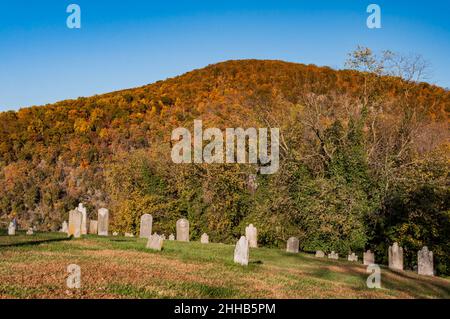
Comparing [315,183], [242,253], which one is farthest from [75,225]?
[315,183]

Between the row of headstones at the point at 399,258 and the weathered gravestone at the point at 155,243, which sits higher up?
the weathered gravestone at the point at 155,243

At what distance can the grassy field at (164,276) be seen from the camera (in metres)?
9.90

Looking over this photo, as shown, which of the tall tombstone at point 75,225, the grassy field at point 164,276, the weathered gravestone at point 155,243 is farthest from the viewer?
the tall tombstone at point 75,225

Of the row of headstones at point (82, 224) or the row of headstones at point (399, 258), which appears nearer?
the row of headstones at point (82, 224)

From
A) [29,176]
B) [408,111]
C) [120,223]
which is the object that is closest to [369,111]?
[408,111]

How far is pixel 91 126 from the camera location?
273 feet

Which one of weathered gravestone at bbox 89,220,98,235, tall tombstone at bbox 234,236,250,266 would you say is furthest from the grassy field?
weathered gravestone at bbox 89,220,98,235

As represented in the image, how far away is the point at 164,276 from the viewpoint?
12.0 meters

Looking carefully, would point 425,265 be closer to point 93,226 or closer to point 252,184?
point 93,226

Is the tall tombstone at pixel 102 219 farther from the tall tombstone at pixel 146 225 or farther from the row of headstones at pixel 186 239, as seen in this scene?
the tall tombstone at pixel 146 225

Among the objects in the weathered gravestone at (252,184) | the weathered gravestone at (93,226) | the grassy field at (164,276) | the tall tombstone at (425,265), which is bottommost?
the tall tombstone at (425,265)

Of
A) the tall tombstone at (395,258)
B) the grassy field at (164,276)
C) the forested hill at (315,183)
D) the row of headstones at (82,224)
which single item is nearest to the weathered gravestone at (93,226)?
the row of headstones at (82,224)

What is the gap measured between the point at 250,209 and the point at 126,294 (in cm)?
3177

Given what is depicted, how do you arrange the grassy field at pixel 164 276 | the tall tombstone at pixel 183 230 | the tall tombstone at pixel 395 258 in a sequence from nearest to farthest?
the grassy field at pixel 164 276, the tall tombstone at pixel 395 258, the tall tombstone at pixel 183 230
